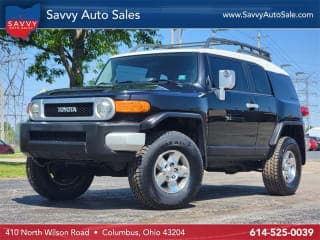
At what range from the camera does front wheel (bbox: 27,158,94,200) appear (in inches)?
239

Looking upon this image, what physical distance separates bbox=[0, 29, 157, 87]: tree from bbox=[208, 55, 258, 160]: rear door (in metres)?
1.18

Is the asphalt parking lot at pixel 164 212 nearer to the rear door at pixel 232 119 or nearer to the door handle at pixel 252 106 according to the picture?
the rear door at pixel 232 119

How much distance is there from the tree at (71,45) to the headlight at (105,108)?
229 mm

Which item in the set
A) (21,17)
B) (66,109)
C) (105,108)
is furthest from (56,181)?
(21,17)

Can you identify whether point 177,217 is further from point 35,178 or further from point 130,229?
point 35,178

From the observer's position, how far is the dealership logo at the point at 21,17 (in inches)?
174

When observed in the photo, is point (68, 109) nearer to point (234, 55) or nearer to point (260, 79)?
point (234, 55)

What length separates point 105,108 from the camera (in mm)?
5160

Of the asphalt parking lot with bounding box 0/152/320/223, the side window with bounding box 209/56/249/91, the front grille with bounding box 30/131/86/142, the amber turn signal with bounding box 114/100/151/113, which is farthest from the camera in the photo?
the side window with bounding box 209/56/249/91

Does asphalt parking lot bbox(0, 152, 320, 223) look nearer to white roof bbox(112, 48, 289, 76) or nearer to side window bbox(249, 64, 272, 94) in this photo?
side window bbox(249, 64, 272, 94)

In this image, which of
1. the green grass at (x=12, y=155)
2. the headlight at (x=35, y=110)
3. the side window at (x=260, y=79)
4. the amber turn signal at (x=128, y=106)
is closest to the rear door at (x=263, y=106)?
the side window at (x=260, y=79)

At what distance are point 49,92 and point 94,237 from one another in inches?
58.8

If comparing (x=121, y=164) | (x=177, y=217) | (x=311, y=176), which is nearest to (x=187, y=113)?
(x=121, y=164)

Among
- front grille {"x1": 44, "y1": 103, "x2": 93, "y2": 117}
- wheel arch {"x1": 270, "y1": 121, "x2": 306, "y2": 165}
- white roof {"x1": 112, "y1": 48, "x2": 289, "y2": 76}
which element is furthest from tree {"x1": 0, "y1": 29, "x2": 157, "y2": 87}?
wheel arch {"x1": 270, "y1": 121, "x2": 306, "y2": 165}
